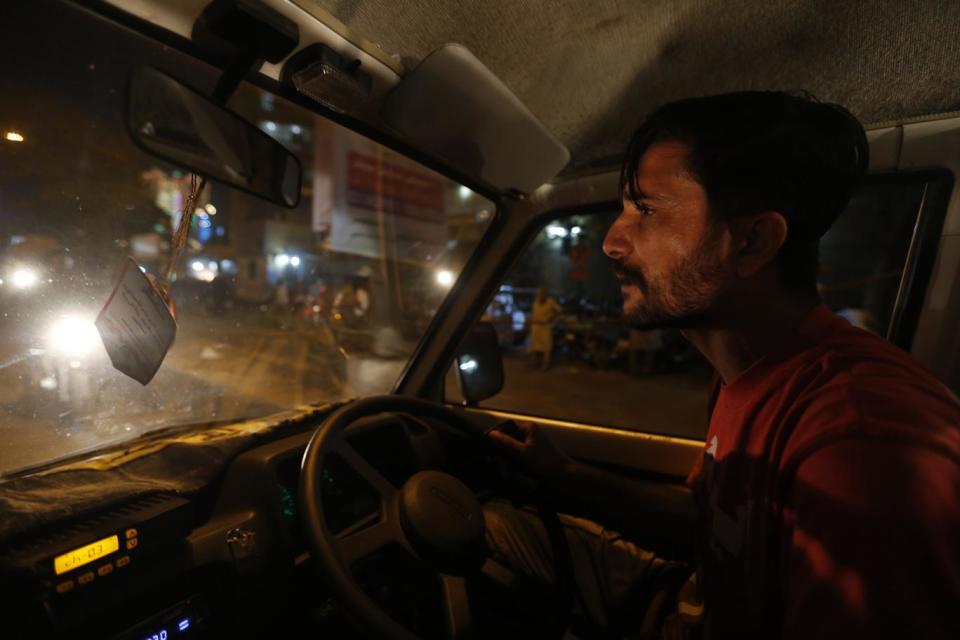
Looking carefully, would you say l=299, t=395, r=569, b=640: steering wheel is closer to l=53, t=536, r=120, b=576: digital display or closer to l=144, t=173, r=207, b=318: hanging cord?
l=53, t=536, r=120, b=576: digital display

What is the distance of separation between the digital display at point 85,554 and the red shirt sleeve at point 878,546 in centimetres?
142

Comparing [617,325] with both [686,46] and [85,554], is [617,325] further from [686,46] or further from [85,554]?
[85,554]

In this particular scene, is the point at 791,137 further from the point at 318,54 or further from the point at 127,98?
the point at 127,98

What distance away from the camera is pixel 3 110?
1271 millimetres

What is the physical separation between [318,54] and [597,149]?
1.22m

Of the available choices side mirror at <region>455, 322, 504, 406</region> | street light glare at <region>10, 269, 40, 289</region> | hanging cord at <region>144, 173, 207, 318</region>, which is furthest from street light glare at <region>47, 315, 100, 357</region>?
side mirror at <region>455, 322, 504, 406</region>

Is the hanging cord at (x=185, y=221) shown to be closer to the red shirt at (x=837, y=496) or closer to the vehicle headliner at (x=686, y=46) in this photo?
the vehicle headliner at (x=686, y=46)

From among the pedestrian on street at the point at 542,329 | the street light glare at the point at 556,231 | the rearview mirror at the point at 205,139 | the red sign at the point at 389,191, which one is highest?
the red sign at the point at 389,191

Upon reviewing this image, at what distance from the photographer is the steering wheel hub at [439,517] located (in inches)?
54.7

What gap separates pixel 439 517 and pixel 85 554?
835mm

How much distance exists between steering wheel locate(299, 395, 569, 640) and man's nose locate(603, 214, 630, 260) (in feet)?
2.84

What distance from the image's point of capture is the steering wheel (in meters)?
1.17

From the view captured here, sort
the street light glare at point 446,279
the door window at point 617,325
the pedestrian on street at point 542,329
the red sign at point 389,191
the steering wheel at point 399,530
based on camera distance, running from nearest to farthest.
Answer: the steering wheel at point 399,530
the door window at point 617,325
the street light glare at point 446,279
the red sign at point 389,191
the pedestrian on street at point 542,329

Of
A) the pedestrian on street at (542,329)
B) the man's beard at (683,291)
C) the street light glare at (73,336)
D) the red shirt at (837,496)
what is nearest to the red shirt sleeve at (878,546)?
the red shirt at (837,496)
